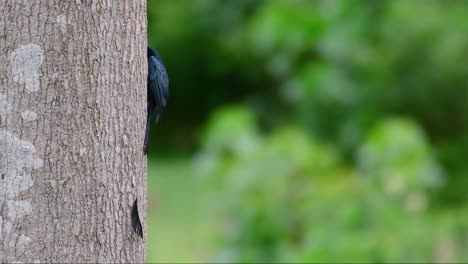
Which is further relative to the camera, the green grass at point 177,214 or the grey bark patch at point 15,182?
the green grass at point 177,214

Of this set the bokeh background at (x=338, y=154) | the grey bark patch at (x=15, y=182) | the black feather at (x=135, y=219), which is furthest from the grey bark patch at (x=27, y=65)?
the bokeh background at (x=338, y=154)

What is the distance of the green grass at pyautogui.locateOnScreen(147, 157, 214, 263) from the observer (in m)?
7.39

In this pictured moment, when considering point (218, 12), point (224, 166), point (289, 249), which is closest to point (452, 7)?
point (224, 166)

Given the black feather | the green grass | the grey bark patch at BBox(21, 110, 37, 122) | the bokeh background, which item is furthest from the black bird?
the green grass

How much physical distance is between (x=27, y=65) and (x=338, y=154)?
18.7 ft

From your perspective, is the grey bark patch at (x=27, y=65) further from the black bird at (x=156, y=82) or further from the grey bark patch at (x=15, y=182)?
the black bird at (x=156, y=82)

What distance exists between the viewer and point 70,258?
205 centimetres

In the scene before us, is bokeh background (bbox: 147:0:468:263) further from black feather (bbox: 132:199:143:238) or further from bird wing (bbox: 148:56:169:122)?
black feather (bbox: 132:199:143:238)

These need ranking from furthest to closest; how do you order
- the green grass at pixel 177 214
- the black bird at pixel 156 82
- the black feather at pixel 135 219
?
the green grass at pixel 177 214 < the black bird at pixel 156 82 < the black feather at pixel 135 219

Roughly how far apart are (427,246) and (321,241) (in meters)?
0.94

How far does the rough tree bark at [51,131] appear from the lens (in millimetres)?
2029

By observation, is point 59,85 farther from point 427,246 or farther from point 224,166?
point 224,166

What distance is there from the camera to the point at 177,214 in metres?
9.06

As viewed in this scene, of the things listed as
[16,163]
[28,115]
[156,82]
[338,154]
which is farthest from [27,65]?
[338,154]
